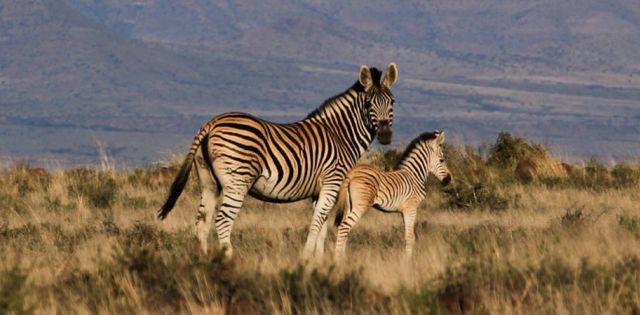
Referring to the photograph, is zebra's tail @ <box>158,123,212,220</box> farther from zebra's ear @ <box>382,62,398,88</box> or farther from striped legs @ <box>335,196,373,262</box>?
zebra's ear @ <box>382,62,398,88</box>

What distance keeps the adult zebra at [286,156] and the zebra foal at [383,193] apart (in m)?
0.20

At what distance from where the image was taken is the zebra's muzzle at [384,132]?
50.9 ft

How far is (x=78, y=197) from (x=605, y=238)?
968 centimetres

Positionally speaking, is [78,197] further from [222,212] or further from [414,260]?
[414,260]

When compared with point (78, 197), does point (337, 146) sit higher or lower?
higher

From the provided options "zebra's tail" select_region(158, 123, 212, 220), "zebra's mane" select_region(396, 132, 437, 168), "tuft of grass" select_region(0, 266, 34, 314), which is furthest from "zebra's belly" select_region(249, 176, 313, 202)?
"tuft of grass" select_region(0, 266, 34, 314)

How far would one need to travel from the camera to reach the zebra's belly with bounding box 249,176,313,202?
14547mm

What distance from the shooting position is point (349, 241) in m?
16.1

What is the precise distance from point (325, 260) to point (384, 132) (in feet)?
10.8

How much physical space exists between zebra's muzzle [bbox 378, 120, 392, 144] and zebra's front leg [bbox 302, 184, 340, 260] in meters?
0.88

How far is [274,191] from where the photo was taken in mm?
14633

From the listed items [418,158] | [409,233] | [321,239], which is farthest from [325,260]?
[418,158]

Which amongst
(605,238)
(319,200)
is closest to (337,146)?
(319,200)

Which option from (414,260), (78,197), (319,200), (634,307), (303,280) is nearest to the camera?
(634,307)
